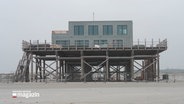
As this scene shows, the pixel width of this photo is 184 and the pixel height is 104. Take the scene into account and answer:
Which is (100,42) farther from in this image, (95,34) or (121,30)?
(121,30)

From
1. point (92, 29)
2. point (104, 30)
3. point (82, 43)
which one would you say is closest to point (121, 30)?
point (104, 30)

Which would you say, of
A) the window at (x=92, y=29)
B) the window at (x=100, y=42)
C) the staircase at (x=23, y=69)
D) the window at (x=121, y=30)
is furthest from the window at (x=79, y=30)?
the staircase at (x=23, y=69)

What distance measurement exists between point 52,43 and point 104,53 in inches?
297

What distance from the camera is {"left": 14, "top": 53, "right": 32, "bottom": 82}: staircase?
52250 millimetres

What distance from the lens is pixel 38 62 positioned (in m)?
56.6

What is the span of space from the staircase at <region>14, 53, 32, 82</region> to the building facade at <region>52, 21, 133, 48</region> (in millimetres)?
4631

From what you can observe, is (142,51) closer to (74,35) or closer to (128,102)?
(74,35)

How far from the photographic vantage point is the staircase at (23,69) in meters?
52.2

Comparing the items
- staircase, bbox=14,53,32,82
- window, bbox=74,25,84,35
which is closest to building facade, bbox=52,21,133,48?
window, bbox=74,25,84,35

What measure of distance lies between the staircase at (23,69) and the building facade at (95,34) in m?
4.63

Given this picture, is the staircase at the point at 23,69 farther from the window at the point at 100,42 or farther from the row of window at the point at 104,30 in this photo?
the window at the point at 100,42

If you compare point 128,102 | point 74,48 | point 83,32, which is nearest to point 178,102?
point 128,102

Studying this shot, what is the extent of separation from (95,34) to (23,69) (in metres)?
11.2

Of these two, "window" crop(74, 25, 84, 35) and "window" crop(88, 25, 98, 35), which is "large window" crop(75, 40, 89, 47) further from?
"window" crop(88, 25, 98, 35)
